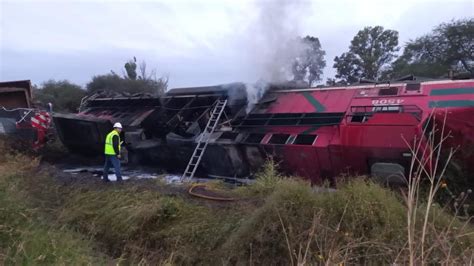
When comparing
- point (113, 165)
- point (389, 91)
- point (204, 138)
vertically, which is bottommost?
point (113, 165)

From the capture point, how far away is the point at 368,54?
143 feet

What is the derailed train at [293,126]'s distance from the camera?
8680mm

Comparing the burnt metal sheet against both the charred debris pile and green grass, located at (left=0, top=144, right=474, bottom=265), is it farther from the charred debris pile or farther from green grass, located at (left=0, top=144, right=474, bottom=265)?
green grass, located at (left=0, top=144, right=474, bottom=265)

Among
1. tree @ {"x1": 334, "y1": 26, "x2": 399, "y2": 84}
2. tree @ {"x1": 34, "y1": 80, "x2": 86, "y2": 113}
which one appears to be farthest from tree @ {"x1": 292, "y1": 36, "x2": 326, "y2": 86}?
tree @ {"x1": 334, "y1": 26, "x2": 399, "y2": 84}

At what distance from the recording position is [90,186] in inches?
377

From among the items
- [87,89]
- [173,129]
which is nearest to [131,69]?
[87,89]

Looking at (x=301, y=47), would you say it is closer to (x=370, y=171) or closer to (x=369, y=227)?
(x=370, y=171)

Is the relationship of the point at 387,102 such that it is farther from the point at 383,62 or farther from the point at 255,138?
the point at 383,62

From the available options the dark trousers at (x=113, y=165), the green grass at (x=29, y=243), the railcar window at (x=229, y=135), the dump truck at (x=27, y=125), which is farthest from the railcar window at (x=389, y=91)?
the dump truck at (x=27, y=125)

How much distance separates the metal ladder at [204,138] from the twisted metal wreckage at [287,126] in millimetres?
32

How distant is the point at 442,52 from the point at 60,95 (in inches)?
1078

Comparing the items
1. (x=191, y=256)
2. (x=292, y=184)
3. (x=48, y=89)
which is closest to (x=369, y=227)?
(x=292, y=184)

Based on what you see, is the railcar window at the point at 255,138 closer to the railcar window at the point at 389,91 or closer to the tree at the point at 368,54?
the railcar window at the point at 389,91

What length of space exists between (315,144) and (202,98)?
14.2 feet
